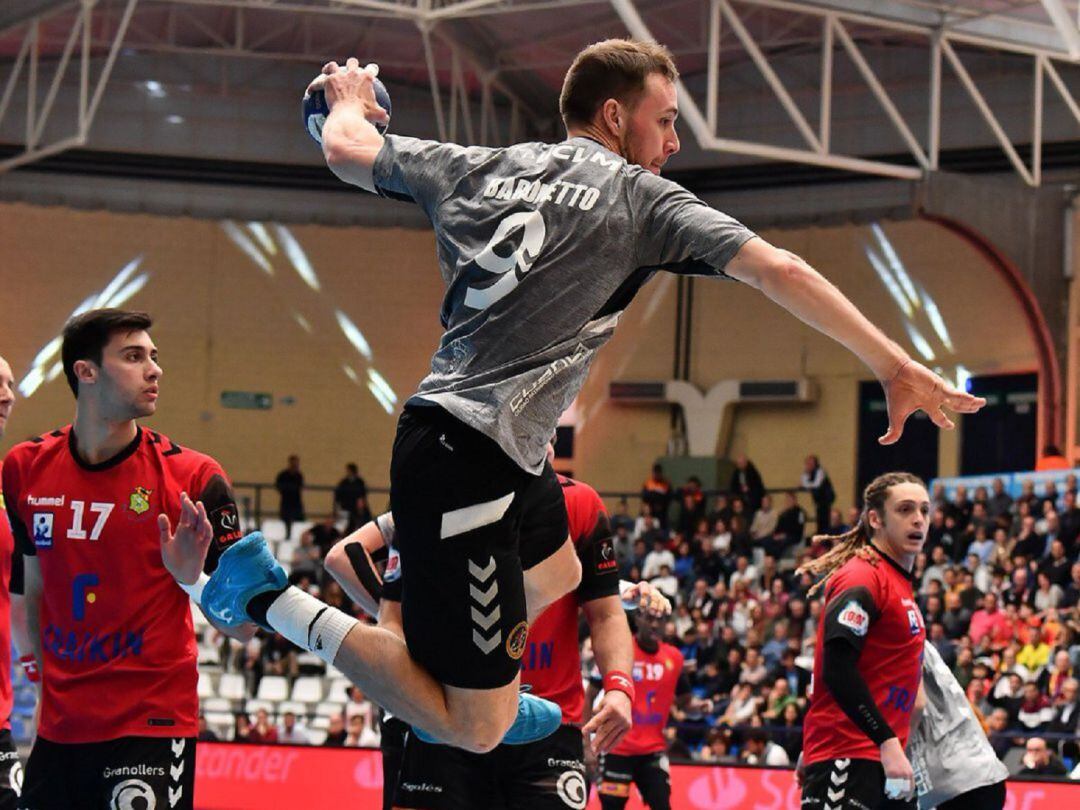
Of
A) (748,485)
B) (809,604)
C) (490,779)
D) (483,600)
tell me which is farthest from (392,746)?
(748,485)

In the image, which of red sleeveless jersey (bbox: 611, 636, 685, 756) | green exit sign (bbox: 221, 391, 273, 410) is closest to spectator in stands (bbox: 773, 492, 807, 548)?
green exit sign (bbox: 221, 391, 273, 410)

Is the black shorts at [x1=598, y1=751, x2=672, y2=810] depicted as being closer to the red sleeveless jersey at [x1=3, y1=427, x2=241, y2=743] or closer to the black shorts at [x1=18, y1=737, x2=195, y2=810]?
the red sleeveless jersey at [x1=3, y1=427, x2=241, y2=743]

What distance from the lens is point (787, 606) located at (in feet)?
69.3

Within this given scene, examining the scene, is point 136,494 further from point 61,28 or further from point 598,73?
point 61,28

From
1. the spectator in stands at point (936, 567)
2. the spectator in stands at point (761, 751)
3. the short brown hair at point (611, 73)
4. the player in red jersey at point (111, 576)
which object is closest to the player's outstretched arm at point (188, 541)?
the player in red jersey at point (111, 576)

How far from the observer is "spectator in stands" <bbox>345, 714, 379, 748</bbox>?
61.7 feet

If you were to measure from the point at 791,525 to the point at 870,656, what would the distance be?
58.5ft

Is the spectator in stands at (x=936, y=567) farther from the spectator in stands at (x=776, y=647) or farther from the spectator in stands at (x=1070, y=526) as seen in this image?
the spectator in stands at (x=776, y=647)

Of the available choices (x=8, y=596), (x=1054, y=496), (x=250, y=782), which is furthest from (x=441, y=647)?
(x=1054, y=496)

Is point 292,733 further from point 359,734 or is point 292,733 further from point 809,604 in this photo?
point 809,604

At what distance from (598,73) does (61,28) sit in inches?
1038

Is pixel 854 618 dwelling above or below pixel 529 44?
below

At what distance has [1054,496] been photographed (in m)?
21.3

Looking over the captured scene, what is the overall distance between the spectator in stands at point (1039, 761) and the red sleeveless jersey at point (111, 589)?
10.1 meters
